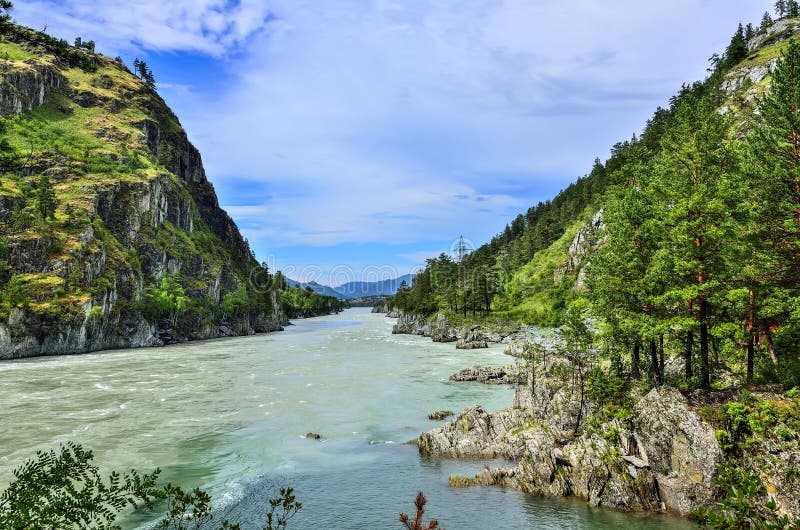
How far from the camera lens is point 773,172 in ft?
82.8

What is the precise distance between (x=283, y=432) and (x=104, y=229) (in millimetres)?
108146

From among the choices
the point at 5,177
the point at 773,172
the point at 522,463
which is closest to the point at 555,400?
the point at 522,463

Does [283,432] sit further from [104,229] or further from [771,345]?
[104,229]

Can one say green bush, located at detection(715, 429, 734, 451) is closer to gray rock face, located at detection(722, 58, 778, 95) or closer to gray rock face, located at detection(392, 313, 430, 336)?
gray rock face, located at detection(392, 313, 430, 336)

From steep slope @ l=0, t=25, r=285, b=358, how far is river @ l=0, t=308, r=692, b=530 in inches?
969

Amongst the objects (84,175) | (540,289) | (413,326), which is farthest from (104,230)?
(540,289)

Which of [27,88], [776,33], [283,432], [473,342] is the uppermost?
[776,33]

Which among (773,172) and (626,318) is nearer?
(773,172)

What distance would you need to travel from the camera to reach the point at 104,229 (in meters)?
120

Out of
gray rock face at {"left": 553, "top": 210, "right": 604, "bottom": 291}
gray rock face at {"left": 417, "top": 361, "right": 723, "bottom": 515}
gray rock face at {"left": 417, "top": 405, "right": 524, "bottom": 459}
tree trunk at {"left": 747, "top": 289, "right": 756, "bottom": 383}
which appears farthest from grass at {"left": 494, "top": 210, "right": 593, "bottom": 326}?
gray rock face at {"left": 417, "top": 361, "right": 723, "bottom": 515}

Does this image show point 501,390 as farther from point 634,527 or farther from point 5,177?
point 5,177

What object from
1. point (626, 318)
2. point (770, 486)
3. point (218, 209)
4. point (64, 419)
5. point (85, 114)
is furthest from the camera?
point (218, 209)

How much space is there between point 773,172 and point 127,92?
710ft

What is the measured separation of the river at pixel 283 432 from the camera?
24078 mm
